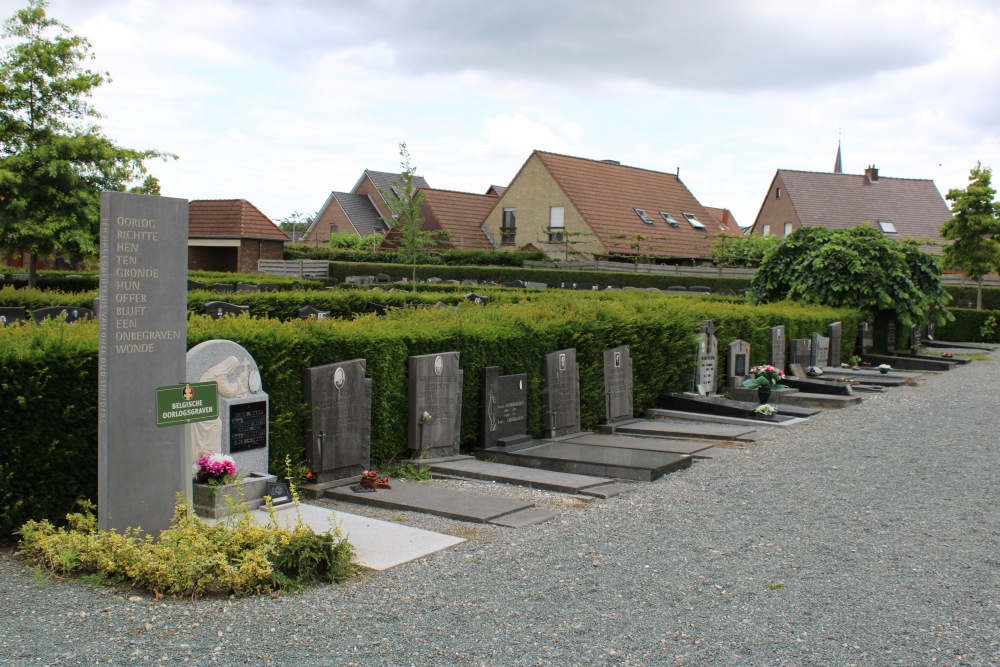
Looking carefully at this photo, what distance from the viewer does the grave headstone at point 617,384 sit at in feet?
38.4

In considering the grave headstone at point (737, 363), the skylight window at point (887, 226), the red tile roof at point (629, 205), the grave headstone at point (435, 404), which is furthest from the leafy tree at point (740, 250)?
the grave headstone at point (435, 404)

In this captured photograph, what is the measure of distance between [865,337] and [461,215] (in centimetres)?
3385

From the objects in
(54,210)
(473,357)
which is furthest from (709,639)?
(54,210)

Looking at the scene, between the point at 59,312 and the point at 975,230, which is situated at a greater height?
the point at 975,230

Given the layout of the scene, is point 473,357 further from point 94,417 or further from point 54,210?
point 54,210

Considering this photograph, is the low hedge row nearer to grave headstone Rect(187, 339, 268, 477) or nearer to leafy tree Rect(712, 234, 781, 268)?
grave headstone Rect(187, 339, 268, 477)

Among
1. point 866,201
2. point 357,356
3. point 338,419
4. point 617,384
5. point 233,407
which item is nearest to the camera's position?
point 233,407

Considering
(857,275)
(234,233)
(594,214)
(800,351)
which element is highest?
(594,214)

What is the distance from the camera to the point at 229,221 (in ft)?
145

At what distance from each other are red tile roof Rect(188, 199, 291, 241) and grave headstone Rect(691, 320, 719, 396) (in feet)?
109

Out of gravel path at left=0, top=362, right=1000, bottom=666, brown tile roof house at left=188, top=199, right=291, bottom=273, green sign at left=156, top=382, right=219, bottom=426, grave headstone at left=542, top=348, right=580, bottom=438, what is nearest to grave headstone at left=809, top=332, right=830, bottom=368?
grave headstone at left=542, top=348, right=580, bottom=438

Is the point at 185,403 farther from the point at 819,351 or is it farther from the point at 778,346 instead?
the point at 819,351

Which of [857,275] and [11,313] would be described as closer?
[11,313]

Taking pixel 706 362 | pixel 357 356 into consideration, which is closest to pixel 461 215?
pixel 706 362
